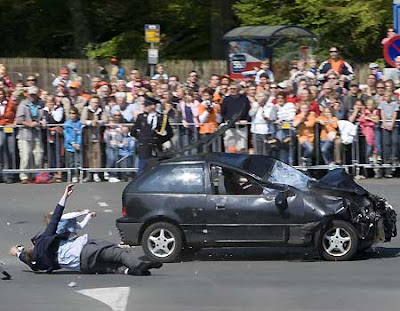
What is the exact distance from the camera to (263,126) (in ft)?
73.6

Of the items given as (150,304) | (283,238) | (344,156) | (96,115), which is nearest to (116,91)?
(96,115)

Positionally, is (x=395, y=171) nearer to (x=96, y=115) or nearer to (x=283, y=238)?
(x=96, y=115)

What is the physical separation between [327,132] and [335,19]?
14.9 meters

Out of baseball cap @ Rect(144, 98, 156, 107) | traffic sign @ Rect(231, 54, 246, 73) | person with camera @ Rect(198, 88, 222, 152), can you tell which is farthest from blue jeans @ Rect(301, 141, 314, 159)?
traffic sign @ Rect(231, 54, 246, 73)

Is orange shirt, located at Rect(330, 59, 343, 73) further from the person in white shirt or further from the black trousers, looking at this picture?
the black trousers

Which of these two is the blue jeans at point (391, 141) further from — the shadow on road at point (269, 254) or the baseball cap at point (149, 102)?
the shadow on road at point (269, 254)

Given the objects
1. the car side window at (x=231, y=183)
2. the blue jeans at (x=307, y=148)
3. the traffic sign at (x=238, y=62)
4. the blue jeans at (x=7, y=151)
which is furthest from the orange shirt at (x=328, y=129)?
the traffic sign at (x=238, y=62)

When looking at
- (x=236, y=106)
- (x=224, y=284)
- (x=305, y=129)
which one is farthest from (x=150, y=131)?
(x=224, y=284)

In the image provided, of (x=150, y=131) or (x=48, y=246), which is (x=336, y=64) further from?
(x=48, y=246)

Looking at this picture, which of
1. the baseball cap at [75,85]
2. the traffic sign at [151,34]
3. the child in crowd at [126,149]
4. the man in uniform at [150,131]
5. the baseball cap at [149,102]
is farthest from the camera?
the traffic sign at [151,34]

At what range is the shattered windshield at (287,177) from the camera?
51.3 feet

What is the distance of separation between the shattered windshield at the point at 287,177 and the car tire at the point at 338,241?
27.7 inches

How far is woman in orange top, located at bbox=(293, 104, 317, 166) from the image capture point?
22.3m

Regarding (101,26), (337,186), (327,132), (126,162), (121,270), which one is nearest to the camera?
(121,270)
